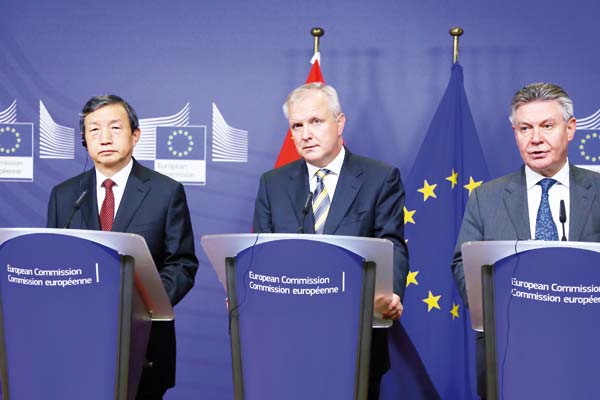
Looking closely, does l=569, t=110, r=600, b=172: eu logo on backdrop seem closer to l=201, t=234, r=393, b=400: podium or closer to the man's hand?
the man's hand

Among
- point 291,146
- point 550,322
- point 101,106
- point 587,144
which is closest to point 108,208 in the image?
point 101,106

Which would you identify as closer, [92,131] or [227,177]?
[92,131]

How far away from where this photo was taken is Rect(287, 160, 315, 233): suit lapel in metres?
2.90

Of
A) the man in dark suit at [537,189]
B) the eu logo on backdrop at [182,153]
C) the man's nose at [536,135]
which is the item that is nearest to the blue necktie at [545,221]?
the man in dark suit at [537,189]

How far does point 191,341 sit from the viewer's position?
15.3 feet

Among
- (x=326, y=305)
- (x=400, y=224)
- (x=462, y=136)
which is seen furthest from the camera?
(x=462, y=136)

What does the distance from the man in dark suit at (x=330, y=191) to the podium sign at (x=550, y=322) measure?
73cm

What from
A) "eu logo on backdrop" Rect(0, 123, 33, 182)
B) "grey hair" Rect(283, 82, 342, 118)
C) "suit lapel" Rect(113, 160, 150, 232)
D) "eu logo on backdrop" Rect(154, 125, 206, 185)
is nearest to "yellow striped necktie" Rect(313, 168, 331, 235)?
"grey hair" Rect(283, 82, 342, 118)

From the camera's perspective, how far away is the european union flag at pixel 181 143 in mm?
4691

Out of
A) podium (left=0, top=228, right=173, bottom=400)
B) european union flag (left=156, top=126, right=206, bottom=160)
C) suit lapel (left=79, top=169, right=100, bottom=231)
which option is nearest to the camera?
podium (left=0, top=228, right=173, bottom=400)

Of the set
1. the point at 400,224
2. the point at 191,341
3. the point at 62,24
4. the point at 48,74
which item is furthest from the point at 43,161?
the point at 400,224

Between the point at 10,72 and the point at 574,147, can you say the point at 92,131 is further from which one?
the point at 574,147

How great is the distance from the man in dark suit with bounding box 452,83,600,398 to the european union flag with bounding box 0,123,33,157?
10.2 feet

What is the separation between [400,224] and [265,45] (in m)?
2.15
